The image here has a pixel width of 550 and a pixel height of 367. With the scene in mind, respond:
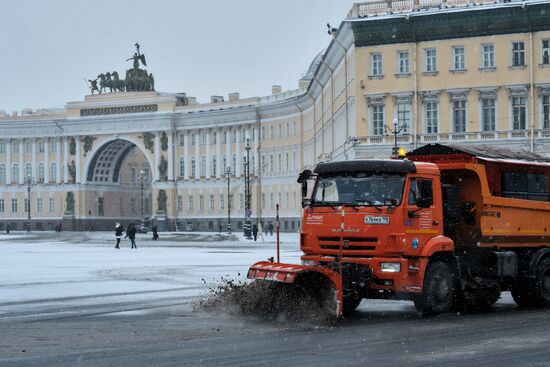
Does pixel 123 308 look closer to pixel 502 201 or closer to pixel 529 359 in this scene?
pixel 502 201

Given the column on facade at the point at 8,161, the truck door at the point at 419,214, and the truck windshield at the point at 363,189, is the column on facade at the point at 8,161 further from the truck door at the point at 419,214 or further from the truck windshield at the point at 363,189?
the truck door at the point at 419,214

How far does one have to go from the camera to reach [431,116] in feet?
206

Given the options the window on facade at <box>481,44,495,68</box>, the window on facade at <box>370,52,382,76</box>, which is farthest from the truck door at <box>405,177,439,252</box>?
the window on facade at <box>370,52,382,76</box>

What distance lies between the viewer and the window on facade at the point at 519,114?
60.2 metres

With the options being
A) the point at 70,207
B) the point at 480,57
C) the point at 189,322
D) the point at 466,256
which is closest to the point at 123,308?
the point at 189,322

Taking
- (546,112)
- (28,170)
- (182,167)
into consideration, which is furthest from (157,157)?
(546,112)

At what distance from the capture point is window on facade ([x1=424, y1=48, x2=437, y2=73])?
6234 cm

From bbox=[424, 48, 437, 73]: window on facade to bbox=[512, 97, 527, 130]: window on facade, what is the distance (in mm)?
5105

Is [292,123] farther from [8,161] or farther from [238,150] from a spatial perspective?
[8,161]

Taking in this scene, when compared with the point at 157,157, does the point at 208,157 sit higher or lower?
lower

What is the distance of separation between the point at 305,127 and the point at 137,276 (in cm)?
6822

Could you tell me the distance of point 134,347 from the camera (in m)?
14.3

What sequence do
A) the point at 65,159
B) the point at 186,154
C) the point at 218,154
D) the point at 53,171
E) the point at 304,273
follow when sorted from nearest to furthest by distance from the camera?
the point at 304,273
the point at 218,154
the point at 186,154
the point at 65,159
the point at 53,171

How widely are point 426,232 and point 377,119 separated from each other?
150ft
